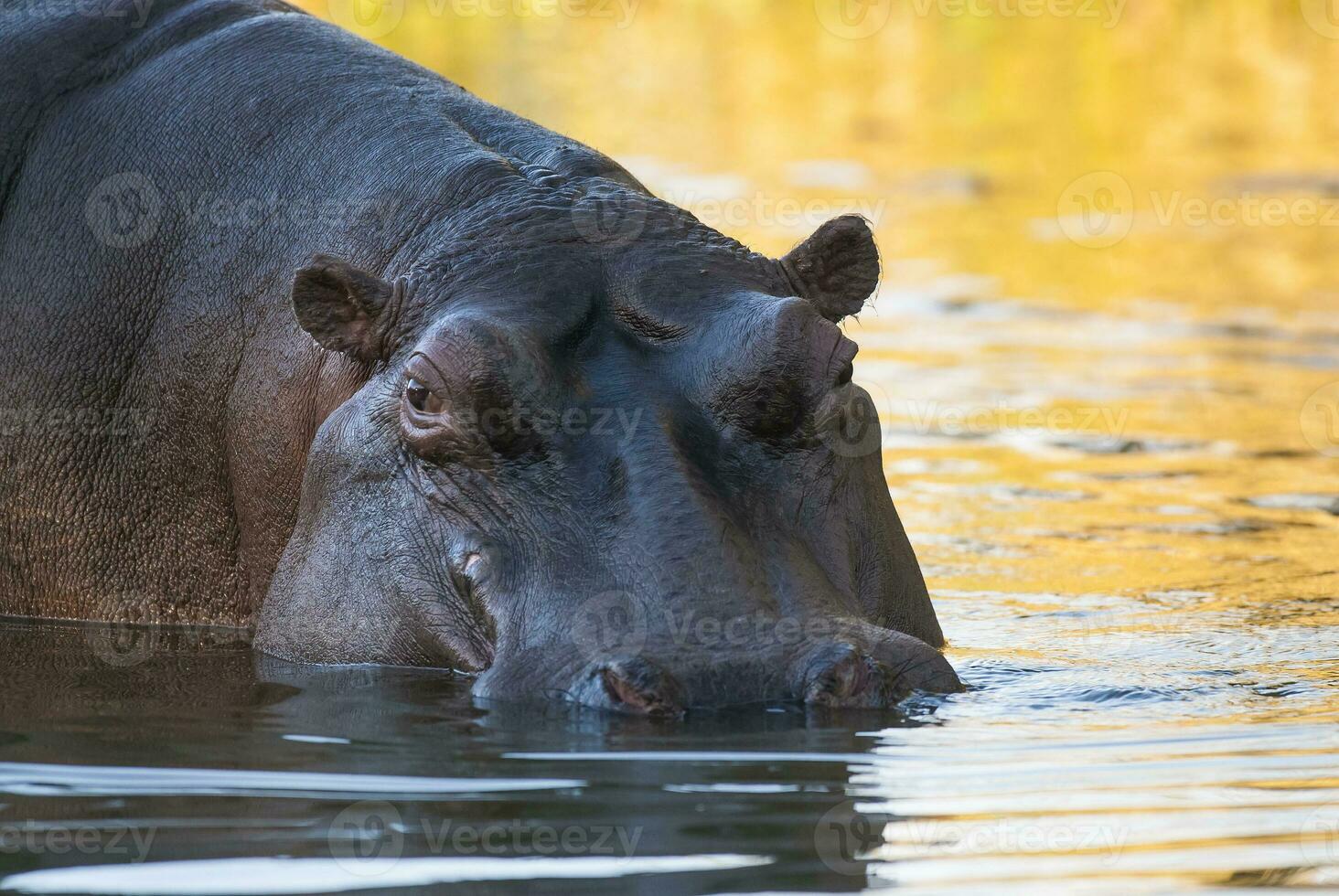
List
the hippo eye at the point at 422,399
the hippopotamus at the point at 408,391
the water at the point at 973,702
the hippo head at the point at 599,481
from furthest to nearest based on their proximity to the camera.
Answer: the hippo eye at the point at 422,399, the hippopotamus at the point at 408,391, the hippo head at the point at 599,481, the water at the point at 973,702

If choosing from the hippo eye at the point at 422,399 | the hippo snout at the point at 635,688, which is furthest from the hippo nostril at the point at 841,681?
the hippo eye at the point at 422,399

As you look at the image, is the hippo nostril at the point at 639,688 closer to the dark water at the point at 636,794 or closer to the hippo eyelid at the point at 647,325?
the dark water at the point at 636,794

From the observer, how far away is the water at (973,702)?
4137mm

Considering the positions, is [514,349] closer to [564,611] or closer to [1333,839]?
[564,611]

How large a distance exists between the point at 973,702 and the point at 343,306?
1.93 metres

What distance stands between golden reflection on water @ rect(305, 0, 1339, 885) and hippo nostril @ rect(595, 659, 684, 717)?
51cm

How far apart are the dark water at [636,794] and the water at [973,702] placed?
0.01m

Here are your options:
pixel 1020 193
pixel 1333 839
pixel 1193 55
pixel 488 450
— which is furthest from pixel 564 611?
pixel 1193 55

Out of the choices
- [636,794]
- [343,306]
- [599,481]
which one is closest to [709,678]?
[636,794]

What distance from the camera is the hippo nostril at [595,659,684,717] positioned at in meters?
4.86

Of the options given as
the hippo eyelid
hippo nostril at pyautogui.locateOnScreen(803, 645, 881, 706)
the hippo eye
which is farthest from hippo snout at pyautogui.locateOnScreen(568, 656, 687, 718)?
the hippo eyelid

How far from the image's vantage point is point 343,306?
5855 millimetres

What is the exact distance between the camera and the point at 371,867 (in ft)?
13.1

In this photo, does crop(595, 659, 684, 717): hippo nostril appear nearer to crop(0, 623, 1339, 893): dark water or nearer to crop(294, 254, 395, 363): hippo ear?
crop(0, 623, 1339, 893): dark water
